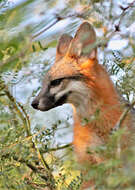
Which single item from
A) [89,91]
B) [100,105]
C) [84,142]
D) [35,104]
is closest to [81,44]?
[89,91]

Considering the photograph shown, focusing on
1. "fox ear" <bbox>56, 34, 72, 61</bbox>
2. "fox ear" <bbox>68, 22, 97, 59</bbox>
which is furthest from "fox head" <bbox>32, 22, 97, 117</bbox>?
"fox ear" <bbox>56, 34, 72, 61</bbox>

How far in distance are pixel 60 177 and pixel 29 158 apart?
1.68ft

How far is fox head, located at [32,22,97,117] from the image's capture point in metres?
3.43

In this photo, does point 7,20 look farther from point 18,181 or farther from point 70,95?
point 70,95

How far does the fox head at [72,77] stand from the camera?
3428 mm

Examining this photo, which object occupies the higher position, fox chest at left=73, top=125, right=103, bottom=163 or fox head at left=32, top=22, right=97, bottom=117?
fox head at left=32, top=22, right=97, bottom=117

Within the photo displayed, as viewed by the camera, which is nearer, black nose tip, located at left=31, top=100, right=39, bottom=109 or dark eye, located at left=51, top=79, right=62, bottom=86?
black nose tip, located at left=31, top=100, right=39, bottom=109

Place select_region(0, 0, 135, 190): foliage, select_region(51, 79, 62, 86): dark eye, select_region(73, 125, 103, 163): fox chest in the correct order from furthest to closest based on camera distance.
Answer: select_region(51, 79, 62, 86): dark eye < select_region(73, 125, 103, 163): fox chest < select_region(0, 0, 135, 190): foliage

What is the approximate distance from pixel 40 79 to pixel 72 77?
0.98m

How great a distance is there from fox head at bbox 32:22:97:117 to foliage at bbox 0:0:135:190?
0.22 meters

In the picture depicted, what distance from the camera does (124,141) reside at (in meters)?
3.18

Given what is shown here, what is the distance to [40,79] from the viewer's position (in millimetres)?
2646

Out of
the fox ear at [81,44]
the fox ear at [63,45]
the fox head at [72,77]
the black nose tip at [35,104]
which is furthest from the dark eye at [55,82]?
the fox ear at [63,45]

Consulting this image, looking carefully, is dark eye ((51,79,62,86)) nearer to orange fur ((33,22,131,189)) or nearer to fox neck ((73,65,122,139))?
orange fur ((33,22,131,189))
